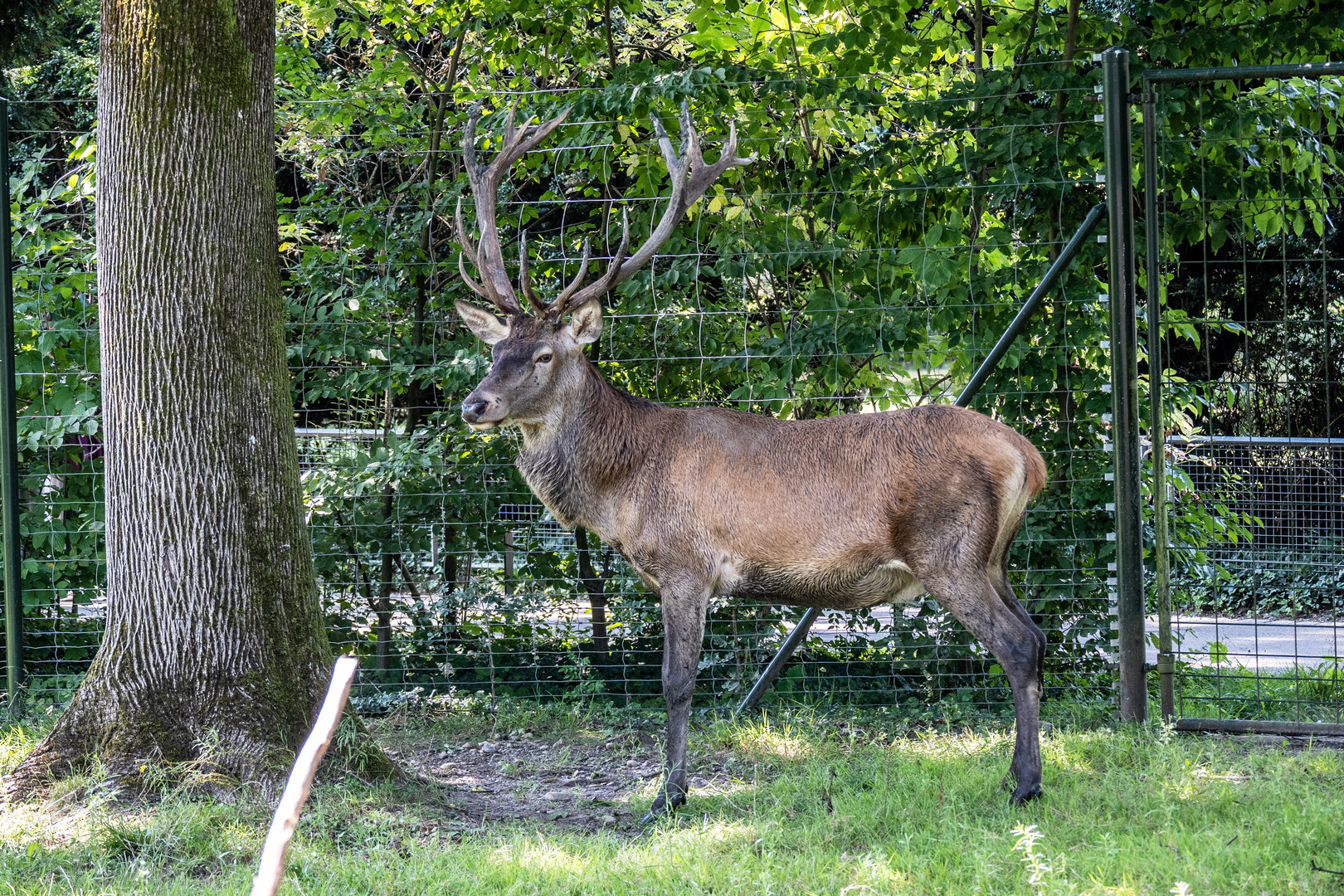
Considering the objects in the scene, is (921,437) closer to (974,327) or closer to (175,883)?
(974,327)

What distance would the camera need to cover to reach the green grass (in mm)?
3463

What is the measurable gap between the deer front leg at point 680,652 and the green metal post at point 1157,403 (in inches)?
84.3

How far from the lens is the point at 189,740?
14.3ft

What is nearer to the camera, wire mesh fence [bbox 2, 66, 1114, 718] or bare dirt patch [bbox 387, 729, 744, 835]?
bare dirt patch [bbox 387, 729, 744, 835]

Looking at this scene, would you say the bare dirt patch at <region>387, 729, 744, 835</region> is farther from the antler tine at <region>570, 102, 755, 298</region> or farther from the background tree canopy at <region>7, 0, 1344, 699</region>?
the antler tine at <region>570, 102, 755, 298</region>

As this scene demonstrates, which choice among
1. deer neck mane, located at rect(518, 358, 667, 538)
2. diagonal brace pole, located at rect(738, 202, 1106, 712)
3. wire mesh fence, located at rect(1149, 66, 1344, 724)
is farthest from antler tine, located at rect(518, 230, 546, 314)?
wire mesh fence, located at rect(1149, 66, 1344, 724)

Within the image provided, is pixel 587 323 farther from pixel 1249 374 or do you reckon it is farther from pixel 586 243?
pixel 1249 374

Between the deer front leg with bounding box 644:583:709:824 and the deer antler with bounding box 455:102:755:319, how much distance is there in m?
1.31

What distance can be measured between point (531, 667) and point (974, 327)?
2963 mm

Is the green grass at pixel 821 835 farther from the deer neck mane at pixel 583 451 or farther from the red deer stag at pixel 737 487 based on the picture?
the deer neck mane at pixel 583 451

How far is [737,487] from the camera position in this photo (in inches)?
190

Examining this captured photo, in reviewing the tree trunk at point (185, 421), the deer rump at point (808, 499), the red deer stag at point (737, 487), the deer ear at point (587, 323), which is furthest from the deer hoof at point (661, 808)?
the deer ear at point (587, 323)

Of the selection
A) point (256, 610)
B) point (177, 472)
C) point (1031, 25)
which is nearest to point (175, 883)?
point (256, 610)

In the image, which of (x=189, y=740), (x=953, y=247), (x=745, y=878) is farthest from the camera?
(x=953, y=247)
